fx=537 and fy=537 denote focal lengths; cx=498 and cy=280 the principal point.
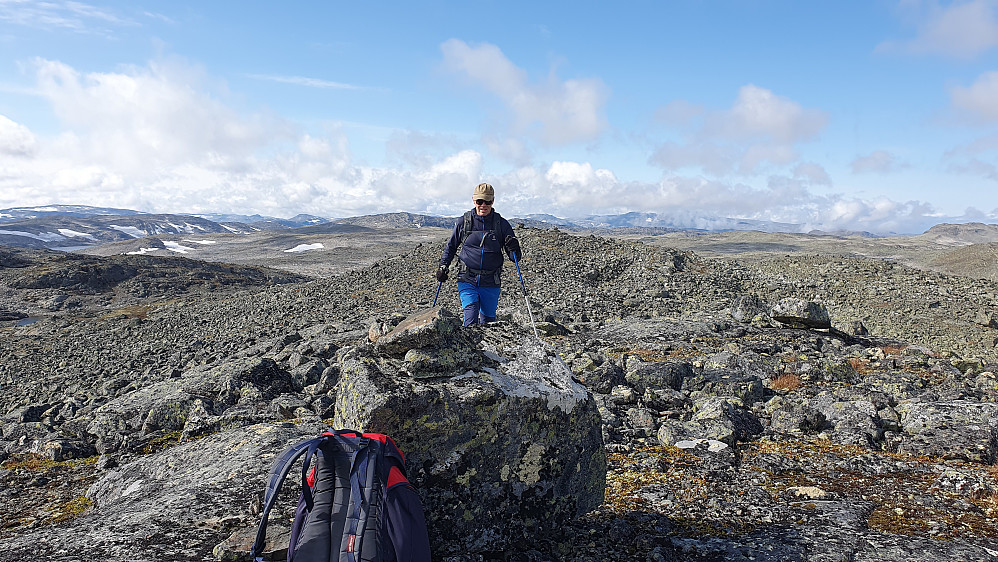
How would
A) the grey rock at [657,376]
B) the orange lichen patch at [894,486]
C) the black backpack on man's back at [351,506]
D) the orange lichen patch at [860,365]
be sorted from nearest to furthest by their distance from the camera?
the black backpack on man's back at [351,506]
the orange lichen patch at [894,486]
the grey rock at [657,376]
the orange lichen patch at [860,365]

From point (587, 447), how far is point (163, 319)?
1056 inches

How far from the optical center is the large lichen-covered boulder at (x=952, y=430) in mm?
6922

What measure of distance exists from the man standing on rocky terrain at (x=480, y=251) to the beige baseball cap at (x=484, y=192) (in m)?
0.04

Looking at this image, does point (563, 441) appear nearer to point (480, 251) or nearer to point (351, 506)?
point (351, 506)

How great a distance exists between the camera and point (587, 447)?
529cm

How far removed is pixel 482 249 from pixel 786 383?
6890 mm

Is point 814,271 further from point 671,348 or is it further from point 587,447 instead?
point 587,447

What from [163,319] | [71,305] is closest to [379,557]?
[163,319]

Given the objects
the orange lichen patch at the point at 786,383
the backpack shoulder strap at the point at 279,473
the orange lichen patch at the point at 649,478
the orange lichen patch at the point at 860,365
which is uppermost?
the backpack shoulder strap at the point at 279,473

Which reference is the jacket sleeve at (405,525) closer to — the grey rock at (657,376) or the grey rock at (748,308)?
the grey rock at (657,376)

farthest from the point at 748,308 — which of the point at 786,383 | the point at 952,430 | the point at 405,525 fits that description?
the point at 405,525

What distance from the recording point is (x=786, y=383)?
1070 cm

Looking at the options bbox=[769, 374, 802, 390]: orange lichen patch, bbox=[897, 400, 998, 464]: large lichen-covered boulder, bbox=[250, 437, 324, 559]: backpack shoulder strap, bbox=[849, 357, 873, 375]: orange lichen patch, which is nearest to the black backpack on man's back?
bbox=[250, 437, 324, 559]: backpack shoulder strap

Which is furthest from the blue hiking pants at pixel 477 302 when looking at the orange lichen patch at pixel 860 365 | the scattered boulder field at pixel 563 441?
the orange lichen patch at pixel 860 365
